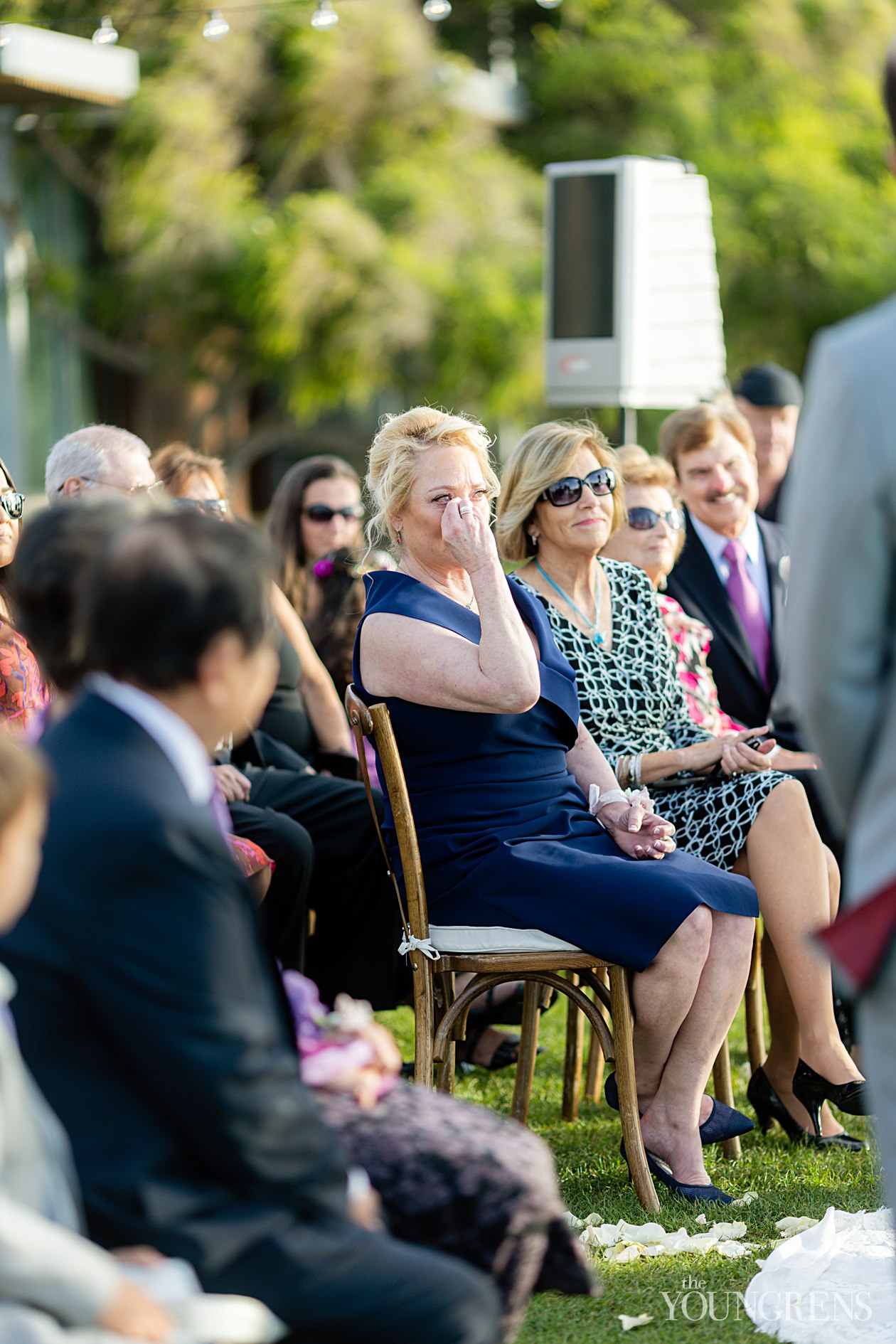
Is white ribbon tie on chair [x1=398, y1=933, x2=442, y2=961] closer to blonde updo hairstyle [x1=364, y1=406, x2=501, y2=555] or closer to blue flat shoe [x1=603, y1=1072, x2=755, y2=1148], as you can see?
blue flat shoe [x1=603, y1=1072, x2=755, y2=1148]

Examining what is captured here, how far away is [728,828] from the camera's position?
3875mm

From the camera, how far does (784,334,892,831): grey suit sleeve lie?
Answer: 5.30ft

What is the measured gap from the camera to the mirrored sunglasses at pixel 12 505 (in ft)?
12.0

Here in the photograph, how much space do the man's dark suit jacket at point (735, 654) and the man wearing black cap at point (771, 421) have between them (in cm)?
180

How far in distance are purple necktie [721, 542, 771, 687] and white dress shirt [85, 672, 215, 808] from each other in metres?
3.19

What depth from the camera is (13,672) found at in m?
3.40

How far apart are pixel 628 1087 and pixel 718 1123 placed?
1.11ft

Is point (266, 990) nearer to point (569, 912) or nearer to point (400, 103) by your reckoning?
point (569, 912)

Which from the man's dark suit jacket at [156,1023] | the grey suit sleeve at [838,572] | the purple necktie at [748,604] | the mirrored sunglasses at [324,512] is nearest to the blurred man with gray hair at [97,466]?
the mirrored sunglasses at [324,512]

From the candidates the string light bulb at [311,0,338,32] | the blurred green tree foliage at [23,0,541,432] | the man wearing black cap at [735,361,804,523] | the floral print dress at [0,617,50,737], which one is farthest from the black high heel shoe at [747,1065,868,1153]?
the blurred green tree foliage at [23,0,541,432]

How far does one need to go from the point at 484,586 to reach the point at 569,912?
0.77 m

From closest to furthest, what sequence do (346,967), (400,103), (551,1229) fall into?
(551,1229)
(346,967)
(400,103)

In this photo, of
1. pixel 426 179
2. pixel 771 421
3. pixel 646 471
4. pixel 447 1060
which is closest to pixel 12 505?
pixel 447 1060

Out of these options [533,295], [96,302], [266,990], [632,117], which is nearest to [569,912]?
[266,990]
